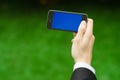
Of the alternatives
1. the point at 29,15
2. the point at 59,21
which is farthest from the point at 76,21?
the point at 29,15

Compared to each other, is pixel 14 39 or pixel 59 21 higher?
pixel 59 21

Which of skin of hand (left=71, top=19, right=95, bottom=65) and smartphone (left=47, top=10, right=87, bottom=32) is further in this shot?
smartphone (left=47, top=10, right=87, bottom=32)

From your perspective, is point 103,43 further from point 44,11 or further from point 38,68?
point 44,11

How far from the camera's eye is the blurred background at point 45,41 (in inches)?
133

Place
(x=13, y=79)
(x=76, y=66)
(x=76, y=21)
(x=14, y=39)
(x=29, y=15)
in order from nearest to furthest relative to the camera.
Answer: (x=76, y=66), (x=76, y=21), (x=13, y=79), (x=14, y=39), (x=29, y=15)

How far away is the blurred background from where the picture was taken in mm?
3391

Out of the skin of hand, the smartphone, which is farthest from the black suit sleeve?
the smartphone

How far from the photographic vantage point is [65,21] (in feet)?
4.66

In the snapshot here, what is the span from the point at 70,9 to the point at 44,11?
301 millimetres

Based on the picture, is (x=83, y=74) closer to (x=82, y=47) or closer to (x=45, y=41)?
(x=82, y=47)

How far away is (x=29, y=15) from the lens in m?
4.40

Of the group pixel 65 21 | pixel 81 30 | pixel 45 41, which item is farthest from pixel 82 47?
pixel 45 41

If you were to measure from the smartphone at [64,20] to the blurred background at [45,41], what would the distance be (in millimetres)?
1859

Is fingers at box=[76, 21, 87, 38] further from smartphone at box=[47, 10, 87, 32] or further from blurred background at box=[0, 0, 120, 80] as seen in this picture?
blurred background at box=[0, 0, 120, 80]
